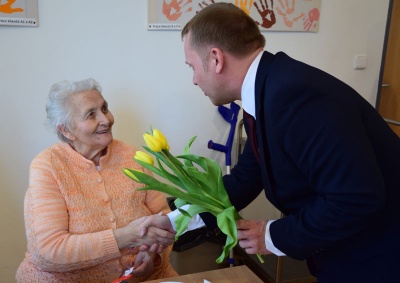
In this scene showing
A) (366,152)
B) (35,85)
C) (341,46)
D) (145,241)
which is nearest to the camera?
(366,152)

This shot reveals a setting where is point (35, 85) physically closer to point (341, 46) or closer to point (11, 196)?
point (11, 196)

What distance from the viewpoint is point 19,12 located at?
74.5 inches

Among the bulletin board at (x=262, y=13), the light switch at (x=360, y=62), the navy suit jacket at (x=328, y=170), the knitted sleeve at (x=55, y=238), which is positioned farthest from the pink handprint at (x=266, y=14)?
the knitted sleeve at (x=55, y=238)

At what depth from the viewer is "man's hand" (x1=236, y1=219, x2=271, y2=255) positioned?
110 cm

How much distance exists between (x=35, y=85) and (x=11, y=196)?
0.60 metres

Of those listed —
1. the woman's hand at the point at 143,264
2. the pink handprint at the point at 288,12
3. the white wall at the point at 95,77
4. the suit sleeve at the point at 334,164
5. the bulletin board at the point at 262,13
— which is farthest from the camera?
the pink handprint at the point at 288,12

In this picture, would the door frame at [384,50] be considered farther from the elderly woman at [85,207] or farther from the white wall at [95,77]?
the elderly woman at [85,207]

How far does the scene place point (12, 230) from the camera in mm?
2119

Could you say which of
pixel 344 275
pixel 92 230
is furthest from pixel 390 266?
pixel 92 230

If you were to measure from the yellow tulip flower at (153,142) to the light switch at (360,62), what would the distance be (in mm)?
2229

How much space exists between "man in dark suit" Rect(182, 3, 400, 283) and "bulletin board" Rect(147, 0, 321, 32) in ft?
3.73

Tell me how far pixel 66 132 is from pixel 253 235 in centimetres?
96

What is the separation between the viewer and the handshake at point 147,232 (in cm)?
149

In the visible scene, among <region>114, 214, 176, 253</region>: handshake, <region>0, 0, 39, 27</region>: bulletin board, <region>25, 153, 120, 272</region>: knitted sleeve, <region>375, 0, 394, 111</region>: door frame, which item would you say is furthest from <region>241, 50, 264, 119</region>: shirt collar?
<region>375, 0, 394, 111</region>: door frame
